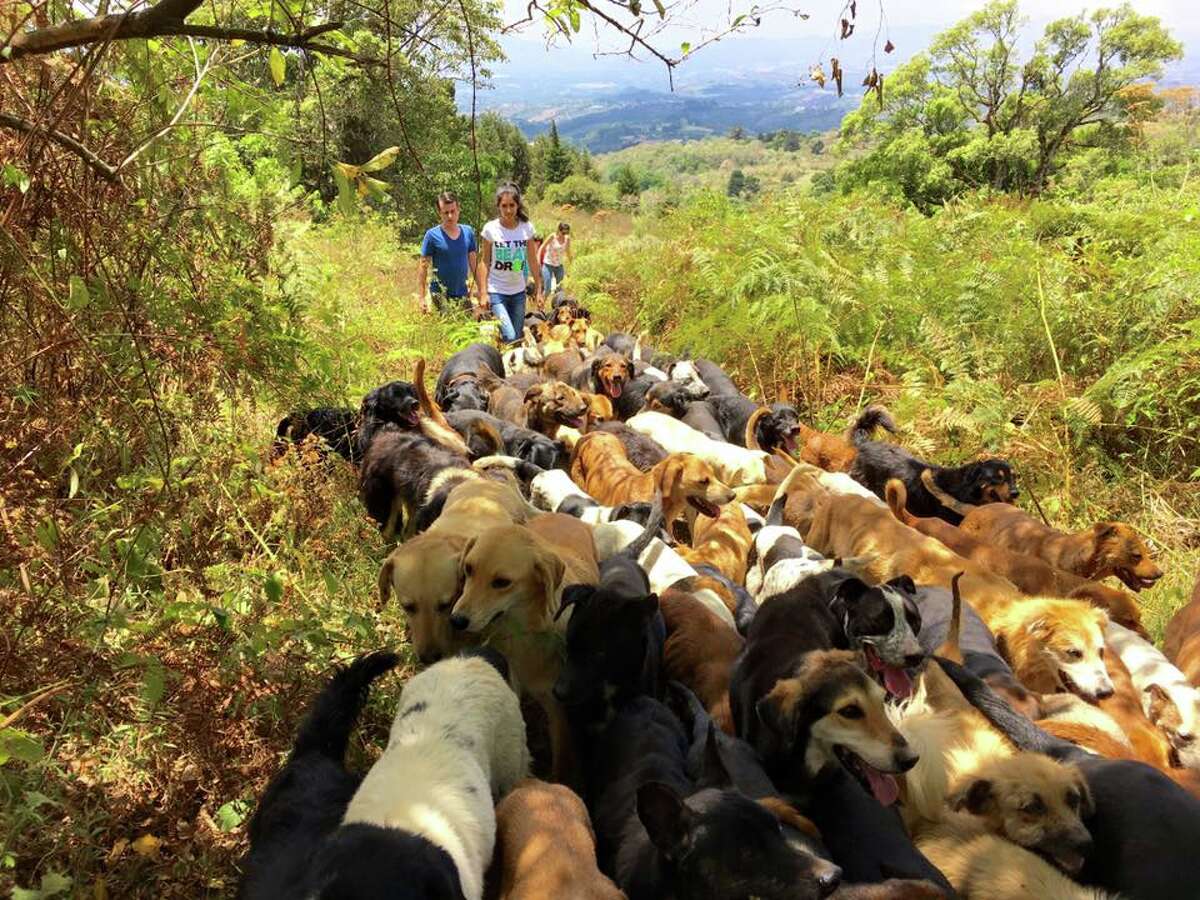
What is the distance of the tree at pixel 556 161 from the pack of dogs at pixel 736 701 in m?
51.5

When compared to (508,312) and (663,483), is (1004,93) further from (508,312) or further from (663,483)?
(663,483)

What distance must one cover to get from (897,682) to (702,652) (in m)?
1.11

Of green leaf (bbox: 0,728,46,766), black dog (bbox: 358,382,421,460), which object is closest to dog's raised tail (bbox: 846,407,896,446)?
black dog (bbox: 358,382,421,460)

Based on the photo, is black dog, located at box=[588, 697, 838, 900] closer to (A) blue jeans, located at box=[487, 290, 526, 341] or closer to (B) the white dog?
(B) the white dog

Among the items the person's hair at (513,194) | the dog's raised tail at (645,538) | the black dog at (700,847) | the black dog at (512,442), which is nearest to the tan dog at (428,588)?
the dog's raised tail at (645,538)

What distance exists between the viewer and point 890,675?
4527 mm

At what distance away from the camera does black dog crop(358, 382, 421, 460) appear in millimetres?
7637

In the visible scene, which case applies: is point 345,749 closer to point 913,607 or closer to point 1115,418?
point 913,607

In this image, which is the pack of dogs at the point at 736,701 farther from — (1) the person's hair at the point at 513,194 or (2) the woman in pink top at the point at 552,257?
(2) the woman in pink top at the point at 552,257

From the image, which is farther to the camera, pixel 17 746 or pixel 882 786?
pixel 882 786

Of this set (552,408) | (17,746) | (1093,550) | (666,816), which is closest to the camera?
(17,746)

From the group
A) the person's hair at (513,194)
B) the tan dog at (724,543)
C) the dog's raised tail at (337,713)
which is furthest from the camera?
the person's hair at (513,194)

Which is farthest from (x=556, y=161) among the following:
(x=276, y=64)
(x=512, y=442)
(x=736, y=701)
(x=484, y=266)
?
(x=276, y=64)

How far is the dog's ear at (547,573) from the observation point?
4609mm
